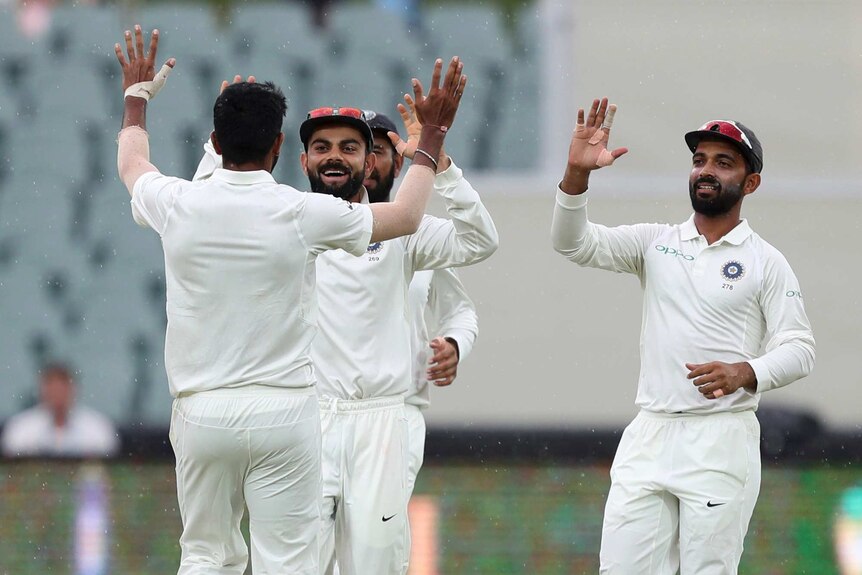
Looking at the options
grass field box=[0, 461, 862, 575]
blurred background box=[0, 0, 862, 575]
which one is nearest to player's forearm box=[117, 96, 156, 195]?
grass field box=[0, 461, 862, 575]

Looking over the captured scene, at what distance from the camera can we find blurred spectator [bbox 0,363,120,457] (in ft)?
37.4

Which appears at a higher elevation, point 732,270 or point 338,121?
point 338,121

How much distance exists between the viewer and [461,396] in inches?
471

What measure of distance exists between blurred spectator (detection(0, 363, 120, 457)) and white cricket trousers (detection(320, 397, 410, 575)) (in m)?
6.43

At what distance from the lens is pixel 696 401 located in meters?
5.28

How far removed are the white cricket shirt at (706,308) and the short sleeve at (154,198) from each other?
1.50 metres

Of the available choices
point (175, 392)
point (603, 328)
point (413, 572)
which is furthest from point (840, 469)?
point (175, 392)

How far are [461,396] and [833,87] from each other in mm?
3815

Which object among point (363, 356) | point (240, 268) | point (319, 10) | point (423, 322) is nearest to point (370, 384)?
point (363, 356)

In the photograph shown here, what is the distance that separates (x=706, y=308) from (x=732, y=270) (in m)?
0.17

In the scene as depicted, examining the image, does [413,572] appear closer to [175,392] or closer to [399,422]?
[399,422]

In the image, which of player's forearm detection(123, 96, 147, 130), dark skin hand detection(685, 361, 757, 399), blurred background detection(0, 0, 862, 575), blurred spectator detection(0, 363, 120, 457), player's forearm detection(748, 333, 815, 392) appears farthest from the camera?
blurred background detection(0, 0, 862, 575)

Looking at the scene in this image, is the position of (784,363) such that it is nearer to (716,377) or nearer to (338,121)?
(716,377)

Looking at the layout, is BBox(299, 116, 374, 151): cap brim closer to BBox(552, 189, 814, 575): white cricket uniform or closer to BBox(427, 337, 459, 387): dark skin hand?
BBox(552, 189, 814, 575): white cricket uniform
